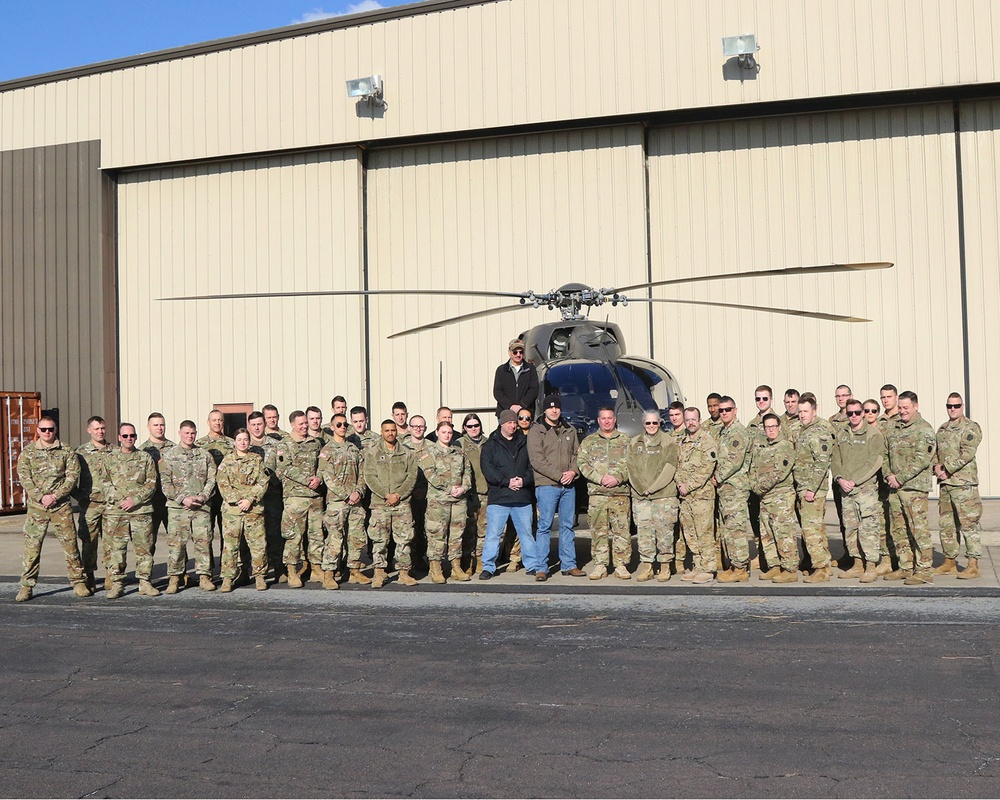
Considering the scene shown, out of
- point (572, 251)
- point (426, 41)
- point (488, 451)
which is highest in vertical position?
point (426, 41)

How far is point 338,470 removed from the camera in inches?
414

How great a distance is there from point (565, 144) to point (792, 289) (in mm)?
4839

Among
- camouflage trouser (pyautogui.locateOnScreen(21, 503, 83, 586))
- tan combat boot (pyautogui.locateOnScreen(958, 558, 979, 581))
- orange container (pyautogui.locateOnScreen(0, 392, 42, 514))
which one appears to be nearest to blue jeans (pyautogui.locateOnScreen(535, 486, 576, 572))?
tan combat boot (pyautogui.locateOnScreen(958, 558, 979, 581))

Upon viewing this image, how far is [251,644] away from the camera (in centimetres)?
780

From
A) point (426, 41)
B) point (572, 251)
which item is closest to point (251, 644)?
point (572, 251)

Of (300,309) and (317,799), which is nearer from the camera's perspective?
(317,799)

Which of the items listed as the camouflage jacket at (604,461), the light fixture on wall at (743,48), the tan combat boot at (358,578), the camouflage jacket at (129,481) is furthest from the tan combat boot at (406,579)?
the light fixture on wall at (743,48)

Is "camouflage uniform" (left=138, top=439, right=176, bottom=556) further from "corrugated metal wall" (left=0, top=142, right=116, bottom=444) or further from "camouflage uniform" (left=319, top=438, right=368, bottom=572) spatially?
"corrugated metal wall" (left=0, top=142, right=116, bottom=444)

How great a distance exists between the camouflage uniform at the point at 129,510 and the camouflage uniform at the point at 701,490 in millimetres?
5165

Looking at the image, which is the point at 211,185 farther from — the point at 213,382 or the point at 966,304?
the point at 966,304

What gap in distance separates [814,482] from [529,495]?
9.20 feet

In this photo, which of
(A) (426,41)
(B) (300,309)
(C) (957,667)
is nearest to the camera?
(C) (957,667)

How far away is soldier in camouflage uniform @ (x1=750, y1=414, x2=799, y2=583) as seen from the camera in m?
10.0

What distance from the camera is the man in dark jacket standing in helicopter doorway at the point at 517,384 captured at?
38.2ft
